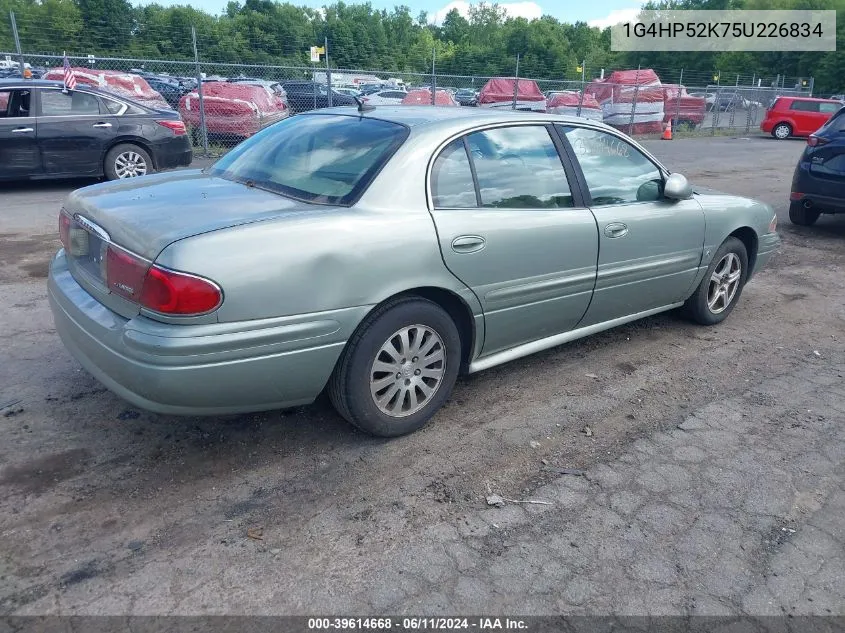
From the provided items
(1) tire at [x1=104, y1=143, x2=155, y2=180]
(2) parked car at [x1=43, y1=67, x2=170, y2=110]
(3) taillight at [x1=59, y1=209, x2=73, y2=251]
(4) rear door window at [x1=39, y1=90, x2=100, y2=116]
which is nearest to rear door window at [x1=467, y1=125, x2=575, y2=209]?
(3) taillight at [x1=59, y1=209, x2=73, y2=251]

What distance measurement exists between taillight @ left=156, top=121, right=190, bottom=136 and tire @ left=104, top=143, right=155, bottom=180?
49cm

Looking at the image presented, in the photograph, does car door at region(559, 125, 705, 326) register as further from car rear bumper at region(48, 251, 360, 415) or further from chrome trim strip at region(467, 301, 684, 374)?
car rear bumper at region(48, 251, 360, 415)

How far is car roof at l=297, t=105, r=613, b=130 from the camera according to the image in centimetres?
375

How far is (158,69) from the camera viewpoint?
72.5ft

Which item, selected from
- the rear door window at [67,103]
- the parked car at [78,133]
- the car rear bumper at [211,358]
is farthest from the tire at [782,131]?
the car rear bumper at [211,358]

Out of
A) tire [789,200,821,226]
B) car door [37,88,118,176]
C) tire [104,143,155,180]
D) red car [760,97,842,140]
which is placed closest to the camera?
tire [789,200,821,226]

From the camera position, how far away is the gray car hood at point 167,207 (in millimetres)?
2936

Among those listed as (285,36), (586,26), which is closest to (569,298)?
(285,36)

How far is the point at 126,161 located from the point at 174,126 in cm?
89

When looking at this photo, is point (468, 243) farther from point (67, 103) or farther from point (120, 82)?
point (120, 82)

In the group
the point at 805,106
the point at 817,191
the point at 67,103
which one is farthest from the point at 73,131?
the point at 805,106

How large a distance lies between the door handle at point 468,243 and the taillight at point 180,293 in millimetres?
1181

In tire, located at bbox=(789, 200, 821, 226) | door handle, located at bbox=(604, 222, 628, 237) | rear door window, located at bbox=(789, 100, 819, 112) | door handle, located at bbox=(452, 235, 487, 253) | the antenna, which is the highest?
rear door window, located at bbox=(789, 100, 819, 112)

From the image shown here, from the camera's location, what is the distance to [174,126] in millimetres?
10617
